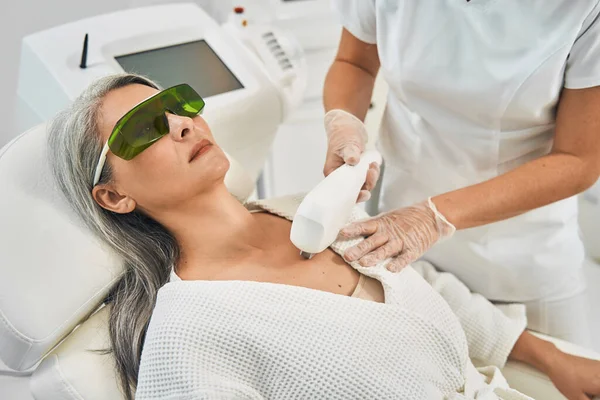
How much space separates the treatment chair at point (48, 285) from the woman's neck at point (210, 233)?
0.49 feet

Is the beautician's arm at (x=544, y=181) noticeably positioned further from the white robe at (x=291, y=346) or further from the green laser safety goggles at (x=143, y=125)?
the green laser safety goggles at (x=143, y=125)

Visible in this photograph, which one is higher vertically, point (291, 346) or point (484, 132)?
point (484, 132)

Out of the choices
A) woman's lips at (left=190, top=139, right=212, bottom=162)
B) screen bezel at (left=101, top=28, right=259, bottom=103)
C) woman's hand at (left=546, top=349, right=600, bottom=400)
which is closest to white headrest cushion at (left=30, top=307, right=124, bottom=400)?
woman's lips at (left=190, top=139, right=212, bottom=162)

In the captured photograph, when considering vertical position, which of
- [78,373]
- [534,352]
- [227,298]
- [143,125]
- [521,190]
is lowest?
[534,352]

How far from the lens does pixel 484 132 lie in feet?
4.60

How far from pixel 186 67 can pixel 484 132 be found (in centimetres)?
83

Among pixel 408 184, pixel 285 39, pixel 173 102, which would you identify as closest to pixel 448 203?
pixel 408 184

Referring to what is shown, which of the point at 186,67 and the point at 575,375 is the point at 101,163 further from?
the point at 575,375

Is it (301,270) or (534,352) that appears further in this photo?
(534,352)

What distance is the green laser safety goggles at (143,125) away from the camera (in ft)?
4.09

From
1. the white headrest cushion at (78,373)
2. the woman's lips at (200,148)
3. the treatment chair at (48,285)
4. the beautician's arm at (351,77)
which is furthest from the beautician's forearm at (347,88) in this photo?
the white headrest cushion at (78,373)

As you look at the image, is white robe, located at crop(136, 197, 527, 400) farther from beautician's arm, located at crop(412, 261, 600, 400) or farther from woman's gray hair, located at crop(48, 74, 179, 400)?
beautician's arm, located at crop(412, 261, 600, 400)

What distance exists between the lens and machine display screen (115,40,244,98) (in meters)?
1.75

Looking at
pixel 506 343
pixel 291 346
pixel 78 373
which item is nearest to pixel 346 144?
pixel 291 346
